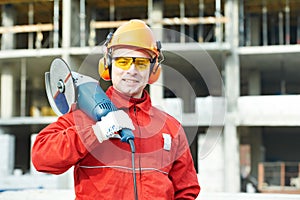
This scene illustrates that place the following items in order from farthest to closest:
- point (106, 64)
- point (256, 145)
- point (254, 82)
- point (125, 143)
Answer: point (256, 145)
point (254, 82)
point (106, 64)
point (125, 143)

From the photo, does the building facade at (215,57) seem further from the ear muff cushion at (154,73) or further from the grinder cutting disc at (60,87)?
the grinder cutting disc at (60,87)

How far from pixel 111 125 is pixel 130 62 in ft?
1.04

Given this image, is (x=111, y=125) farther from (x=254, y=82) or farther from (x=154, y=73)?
Result: (x=254, y=82)

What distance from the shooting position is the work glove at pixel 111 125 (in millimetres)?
1879

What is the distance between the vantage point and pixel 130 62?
6.90 ft

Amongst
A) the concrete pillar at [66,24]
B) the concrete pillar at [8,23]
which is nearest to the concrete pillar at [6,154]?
the concrete pillar at [8,23]

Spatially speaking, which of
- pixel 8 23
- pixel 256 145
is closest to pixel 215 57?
pixel 256 145

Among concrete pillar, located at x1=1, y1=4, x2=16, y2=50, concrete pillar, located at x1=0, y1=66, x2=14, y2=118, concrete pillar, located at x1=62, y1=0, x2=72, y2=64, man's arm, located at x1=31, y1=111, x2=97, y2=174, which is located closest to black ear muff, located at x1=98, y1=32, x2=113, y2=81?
man's arm, located at x1=31, y1=111, x2=97, y2=174

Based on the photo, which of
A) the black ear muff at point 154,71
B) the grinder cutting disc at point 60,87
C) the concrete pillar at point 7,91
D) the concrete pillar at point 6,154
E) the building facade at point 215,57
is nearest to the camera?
the grinder cutting disc at point 60,87

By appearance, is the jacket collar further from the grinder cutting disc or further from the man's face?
the grinder cutting disc

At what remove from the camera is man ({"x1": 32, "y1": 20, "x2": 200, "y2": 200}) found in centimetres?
194

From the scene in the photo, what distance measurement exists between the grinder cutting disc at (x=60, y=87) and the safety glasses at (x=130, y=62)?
18 centimetres

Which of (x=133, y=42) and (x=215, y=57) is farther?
(x=215, y=57)

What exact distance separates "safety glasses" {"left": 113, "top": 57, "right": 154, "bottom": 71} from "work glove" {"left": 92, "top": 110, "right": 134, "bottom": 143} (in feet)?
0.73
